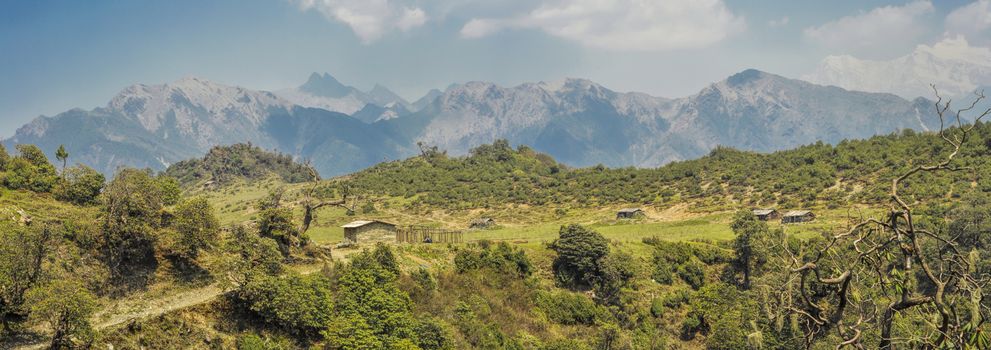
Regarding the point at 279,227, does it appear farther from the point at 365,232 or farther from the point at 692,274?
the point at 692,274

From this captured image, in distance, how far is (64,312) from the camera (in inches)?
967

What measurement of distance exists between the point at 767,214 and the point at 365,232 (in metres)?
60.7

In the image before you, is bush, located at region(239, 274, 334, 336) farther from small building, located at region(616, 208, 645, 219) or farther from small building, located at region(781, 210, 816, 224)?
small building, located at region(616, 208, 645, 219)

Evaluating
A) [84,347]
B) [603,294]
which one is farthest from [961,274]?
[603,294]

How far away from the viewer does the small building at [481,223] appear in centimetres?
9531

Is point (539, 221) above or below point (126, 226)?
above

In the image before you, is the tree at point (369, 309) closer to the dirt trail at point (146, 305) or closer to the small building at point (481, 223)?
the dirt trail at point (146, 305)

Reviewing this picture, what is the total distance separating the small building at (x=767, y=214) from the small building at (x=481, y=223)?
129 feet

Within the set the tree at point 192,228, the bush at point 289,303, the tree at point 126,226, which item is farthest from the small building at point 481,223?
the tree at point 126,226

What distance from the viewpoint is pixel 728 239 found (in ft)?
229

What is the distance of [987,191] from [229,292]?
8951 cm

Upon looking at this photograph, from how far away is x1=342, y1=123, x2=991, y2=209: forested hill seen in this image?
9338cm

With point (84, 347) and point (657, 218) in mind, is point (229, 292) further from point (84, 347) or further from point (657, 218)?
point (657, 218)

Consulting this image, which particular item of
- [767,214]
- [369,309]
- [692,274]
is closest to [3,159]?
[369,309]
